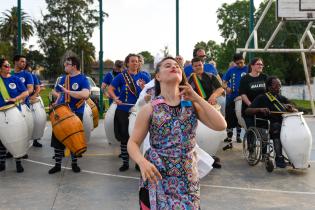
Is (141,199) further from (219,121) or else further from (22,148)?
(22,148)

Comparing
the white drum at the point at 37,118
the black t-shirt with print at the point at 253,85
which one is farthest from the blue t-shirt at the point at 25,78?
the black t-shirt with print at the point at 253,85

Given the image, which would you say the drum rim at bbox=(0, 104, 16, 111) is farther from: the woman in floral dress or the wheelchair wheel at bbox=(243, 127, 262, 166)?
the woman in floral dress

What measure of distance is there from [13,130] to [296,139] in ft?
13.6

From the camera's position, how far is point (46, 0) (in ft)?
185

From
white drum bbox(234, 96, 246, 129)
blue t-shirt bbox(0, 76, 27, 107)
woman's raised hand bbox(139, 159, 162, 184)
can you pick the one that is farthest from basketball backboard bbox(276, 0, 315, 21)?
woman's raised hand bbox(139, 159, 162, 184)

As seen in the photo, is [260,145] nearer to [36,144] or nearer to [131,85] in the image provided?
[131,85]

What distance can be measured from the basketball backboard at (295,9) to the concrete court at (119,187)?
5.59 metres

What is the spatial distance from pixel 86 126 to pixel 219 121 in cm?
551

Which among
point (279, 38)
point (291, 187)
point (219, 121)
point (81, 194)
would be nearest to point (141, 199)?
point (219, 121)

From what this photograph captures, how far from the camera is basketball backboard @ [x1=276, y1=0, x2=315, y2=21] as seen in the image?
12086 mm

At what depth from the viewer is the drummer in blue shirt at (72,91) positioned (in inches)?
271

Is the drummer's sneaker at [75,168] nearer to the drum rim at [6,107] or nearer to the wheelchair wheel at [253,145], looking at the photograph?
the drum rim at [6,107]

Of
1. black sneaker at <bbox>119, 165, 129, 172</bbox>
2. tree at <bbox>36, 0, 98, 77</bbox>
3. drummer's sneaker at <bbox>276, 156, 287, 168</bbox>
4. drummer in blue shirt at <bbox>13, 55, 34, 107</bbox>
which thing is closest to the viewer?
drummer's sneaker at <bbox>276, 156, 287, 168</bbox>

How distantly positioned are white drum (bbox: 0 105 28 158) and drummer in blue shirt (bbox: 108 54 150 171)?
1.42 metres
